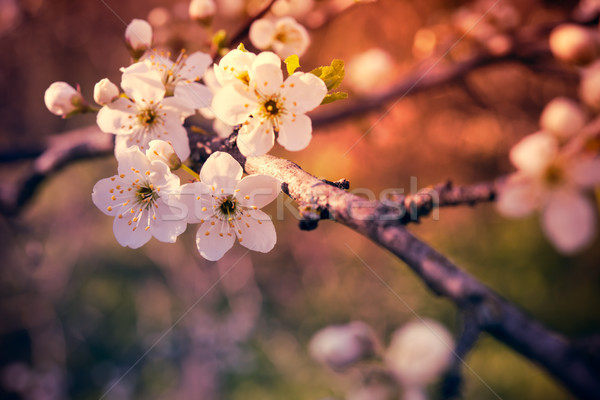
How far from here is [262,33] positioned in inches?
35.4

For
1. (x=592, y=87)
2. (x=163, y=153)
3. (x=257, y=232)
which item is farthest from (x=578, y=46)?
(x=163, y=153)

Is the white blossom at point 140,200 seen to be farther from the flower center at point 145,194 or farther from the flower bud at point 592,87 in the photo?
the flower bud at point 592,87

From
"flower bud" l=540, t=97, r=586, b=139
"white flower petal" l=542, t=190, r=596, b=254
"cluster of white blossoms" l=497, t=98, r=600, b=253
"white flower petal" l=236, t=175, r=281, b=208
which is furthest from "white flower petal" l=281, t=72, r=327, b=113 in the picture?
"white flower petal" l=542, t=190, r=596, b=254

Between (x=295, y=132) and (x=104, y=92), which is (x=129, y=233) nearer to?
(x=104, y=92)

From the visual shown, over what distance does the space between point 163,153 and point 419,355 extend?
0.66 m

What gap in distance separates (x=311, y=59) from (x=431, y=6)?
34.6 inches

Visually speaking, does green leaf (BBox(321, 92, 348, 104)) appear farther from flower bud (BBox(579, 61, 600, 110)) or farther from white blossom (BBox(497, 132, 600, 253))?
flower bud (BBox(579, 61, 600, 110))

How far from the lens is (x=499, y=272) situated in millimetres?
2029

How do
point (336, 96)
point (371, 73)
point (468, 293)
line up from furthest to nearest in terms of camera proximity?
point (371, 73) → point (336, 96) → point (468, 293)

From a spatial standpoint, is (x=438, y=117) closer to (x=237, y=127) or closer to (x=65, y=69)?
(x=237, y=127)

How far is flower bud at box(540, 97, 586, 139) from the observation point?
81cm

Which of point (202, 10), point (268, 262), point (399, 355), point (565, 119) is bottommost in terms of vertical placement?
point (268, 262)

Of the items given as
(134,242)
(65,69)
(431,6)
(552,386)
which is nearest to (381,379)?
(134,242)

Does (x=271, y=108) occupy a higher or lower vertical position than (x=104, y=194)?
higher
